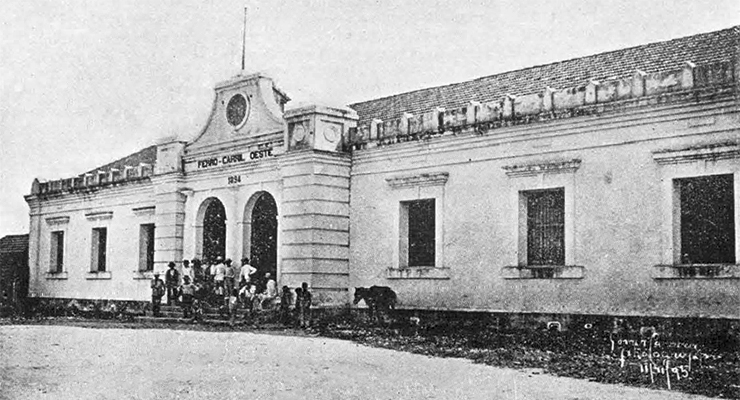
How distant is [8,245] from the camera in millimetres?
34969

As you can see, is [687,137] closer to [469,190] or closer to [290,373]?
[469,190]

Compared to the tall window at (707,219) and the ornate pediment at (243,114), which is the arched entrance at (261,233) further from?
the tall window at (707,219)

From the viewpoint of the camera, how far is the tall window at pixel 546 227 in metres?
16.5

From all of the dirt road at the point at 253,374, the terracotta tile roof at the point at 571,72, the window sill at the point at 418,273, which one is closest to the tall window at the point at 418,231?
the window sill at the point at 418,273

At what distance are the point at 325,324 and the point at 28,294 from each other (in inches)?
Answer: 671

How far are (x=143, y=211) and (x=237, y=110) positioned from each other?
20.0 feet

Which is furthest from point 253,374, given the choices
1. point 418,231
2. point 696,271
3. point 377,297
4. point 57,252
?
point 57,252

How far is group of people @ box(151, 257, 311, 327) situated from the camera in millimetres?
18750

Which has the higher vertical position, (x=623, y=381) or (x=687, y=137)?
(x=687, y=137)

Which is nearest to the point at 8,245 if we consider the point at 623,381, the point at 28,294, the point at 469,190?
the point at 28,294

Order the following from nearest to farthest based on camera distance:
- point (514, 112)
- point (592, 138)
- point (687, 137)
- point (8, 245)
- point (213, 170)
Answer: point (687, 137), point (592, 138), point (514, 112), point (213, 170), point (8, 245)

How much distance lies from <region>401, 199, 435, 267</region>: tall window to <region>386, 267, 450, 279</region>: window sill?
34 cm

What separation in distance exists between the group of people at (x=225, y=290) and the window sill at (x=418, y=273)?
1879 millimetres

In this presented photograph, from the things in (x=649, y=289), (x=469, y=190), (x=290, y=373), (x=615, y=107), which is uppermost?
(x=615, y=107)
